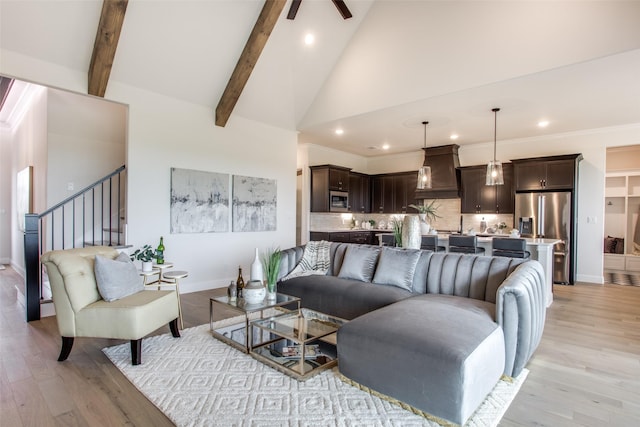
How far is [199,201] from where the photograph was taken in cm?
505

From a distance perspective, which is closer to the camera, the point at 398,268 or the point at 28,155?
the point at 398,268

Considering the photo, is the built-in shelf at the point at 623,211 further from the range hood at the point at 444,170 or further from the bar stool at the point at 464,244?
the bar stool at the point at 464,244

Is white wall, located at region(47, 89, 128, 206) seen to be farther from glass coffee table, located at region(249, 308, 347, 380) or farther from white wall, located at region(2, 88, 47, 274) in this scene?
glass coffee table, located at region(249, 308, 347, 380)

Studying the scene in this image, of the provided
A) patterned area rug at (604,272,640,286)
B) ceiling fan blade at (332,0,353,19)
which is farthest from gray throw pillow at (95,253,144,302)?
patterned area rug at (604,272,640,286)

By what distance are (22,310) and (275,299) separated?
324 cm

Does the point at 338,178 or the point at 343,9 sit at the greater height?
the point at 343,9

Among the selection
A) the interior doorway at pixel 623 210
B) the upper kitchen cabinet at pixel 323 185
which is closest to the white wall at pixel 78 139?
the upper kitchen cabinet at pixel 323 185

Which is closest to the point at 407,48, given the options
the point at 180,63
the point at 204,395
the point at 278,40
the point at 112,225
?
the point at 278,40

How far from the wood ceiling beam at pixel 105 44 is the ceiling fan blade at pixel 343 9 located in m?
2.38

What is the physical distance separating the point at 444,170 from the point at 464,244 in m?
2.79

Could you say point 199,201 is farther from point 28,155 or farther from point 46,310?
point 28,155

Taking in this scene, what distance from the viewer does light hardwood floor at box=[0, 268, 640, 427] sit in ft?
A: 6.40

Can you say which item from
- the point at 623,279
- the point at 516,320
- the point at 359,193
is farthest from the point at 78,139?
the point at 623,279

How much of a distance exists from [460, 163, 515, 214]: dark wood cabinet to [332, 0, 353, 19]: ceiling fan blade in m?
4.30
